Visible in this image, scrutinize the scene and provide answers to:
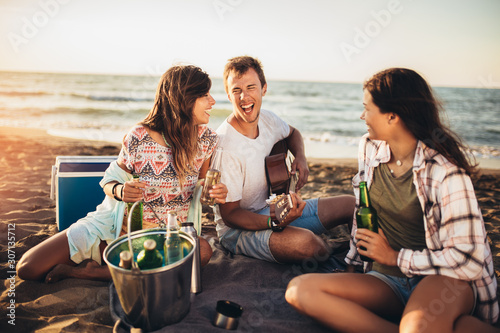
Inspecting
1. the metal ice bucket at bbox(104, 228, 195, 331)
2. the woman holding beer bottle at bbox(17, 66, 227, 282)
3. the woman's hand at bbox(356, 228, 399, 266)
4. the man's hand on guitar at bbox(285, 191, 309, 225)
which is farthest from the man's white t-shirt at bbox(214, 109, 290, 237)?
the woman's hand at bbox(356, 228, 399, 266)

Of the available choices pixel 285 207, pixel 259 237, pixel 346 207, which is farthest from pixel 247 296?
pixel 346 207

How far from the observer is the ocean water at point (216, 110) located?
11820mm

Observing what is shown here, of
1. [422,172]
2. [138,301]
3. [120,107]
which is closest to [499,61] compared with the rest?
[120,107]

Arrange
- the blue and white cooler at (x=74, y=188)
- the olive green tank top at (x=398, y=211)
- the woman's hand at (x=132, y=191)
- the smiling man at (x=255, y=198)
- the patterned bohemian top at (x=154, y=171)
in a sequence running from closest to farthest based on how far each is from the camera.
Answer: the olive green tank top at (x=398, y=211) < the woman's hand at (x=132, y=191) < the patterned bohemian top at (x=154, y=171) < the smiling man at (x=255, y=198) < the blue and white cooler at (x=74, y=188)

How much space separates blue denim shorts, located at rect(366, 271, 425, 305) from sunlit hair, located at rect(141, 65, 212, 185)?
182cm

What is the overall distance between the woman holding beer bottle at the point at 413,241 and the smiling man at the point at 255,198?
76cm

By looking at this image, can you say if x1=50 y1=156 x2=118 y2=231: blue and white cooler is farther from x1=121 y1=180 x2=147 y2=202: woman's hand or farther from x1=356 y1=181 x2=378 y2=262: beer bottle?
x1=356 y1=181 x2=378 y2=262: beer bottle

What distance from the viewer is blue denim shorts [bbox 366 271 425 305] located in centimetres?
236

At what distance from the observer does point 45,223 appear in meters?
4.15

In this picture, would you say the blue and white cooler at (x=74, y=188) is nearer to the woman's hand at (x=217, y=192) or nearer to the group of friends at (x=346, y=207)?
the group of friends at (x=346, y=207)

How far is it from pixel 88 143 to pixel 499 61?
2024 cm

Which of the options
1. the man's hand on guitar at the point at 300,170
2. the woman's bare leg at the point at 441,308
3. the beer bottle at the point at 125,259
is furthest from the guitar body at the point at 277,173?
the beer bottle at the point at 125,259

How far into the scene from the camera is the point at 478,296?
221 cm

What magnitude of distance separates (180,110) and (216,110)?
15.0 meters
